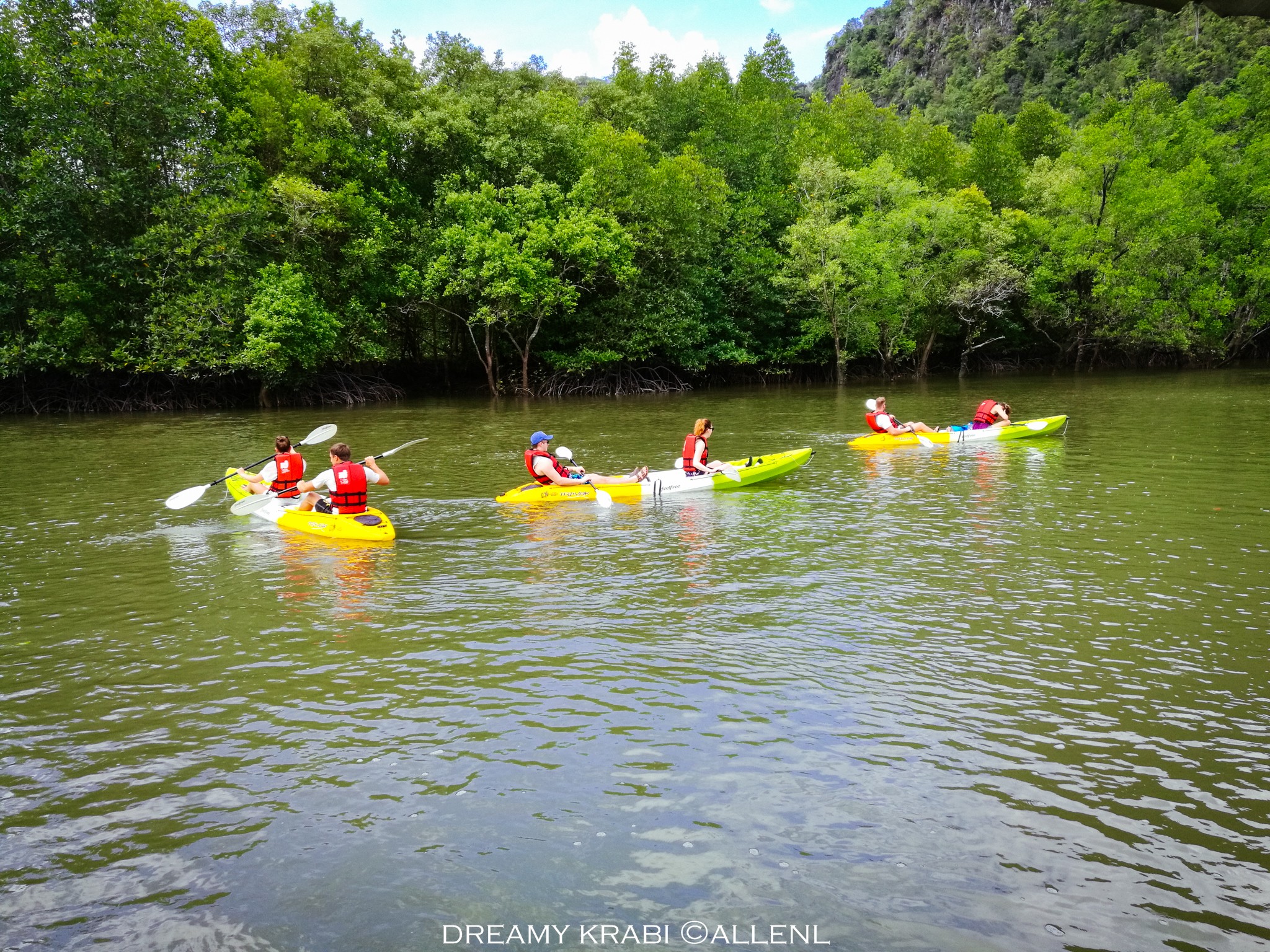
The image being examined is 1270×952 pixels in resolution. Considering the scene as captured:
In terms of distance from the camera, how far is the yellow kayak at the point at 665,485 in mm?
12680

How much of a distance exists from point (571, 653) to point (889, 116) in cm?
4662

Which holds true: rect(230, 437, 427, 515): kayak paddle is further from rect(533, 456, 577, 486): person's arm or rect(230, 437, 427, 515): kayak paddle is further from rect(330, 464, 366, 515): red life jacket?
rect(533, 456, 577, 486): person's arm

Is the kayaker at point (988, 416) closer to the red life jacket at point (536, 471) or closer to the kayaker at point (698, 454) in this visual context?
the kayaker at point (698, 454)

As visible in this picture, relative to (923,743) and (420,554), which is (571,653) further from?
(420,554)

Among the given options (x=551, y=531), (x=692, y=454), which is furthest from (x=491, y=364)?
(x=551, y=531)

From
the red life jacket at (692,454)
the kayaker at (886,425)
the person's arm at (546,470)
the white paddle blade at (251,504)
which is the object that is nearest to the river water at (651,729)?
the white paddle blade at (251,504)

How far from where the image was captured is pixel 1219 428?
17.6 m

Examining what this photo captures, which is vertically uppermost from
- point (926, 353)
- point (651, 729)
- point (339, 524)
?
point (926, 353)

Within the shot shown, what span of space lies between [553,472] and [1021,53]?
98577mm

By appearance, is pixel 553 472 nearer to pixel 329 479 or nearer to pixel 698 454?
pixel 698 454

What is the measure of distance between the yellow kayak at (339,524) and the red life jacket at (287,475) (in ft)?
1.05

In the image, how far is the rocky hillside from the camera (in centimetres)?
6644

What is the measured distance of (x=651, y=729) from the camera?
17.8ft

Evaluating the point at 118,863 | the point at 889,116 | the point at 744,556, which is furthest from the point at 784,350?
the point at 118,863
